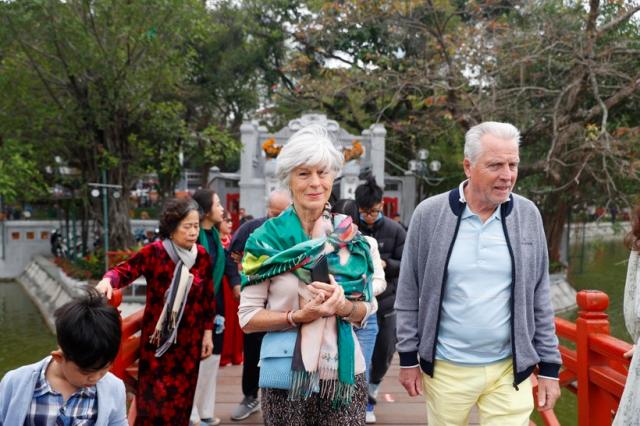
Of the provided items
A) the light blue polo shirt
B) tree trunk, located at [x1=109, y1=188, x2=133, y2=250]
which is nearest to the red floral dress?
the light blue polo shirt

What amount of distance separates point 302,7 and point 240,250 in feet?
50.2

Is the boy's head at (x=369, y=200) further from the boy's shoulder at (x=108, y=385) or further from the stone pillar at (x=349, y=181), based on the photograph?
the stone pillar at (x=349, y=181)

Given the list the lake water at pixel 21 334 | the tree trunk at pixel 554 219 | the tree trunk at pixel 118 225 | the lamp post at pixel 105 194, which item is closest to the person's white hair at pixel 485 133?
Answer: the lake water at pixel 21 334

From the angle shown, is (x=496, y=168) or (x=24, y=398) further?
(x=496, y=168)

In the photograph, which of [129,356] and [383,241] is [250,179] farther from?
[129,356]

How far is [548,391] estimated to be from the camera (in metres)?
2.11

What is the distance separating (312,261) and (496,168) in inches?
29.7

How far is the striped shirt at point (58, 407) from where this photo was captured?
1.70m

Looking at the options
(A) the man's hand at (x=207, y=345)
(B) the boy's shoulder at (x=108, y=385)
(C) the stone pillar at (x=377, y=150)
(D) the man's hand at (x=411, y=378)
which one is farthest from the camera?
(C) the stone pillar at (x=377, y=150)

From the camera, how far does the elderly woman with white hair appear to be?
173 centimetres

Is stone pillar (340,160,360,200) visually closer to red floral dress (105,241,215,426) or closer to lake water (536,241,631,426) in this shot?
lake water (536,241,631,426)

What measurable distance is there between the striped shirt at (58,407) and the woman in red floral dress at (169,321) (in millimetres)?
1121

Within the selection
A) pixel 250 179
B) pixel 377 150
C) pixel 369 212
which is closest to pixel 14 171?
pixel 250 179

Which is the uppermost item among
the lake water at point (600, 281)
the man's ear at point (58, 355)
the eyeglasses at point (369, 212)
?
the eyeglasses at point (369, 212)
